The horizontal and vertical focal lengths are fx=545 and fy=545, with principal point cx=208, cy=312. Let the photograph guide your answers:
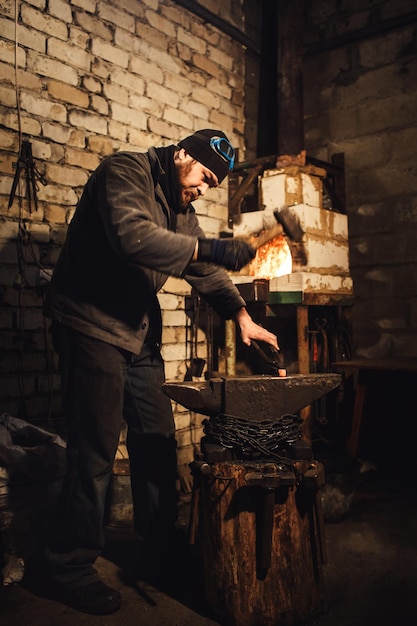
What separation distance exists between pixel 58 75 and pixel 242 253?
2.58m

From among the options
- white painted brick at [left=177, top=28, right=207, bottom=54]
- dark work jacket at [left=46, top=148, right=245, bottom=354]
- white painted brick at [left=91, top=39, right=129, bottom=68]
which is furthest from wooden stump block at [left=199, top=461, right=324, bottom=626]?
white painted brick at [left=177, top=28, right=207, bottom=54]

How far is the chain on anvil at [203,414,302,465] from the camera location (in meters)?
2.52

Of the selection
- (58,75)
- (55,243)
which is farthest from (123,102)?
(55,243)

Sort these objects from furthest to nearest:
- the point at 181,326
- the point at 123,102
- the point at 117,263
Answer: the point at 181,326, the point at 123,102, the point at 117,263

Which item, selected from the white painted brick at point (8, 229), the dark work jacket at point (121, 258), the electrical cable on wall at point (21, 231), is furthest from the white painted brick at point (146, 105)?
the dark work jacket at point (121, 258)

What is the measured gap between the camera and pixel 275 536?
243cm

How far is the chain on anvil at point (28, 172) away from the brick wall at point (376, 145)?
126 inches

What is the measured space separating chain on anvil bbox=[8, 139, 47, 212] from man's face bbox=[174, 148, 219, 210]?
1.49m

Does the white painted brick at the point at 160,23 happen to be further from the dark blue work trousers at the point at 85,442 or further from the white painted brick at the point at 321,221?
the dark blue work trousers at the point at 85,442

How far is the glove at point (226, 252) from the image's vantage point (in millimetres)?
2482

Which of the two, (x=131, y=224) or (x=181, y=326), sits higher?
(x=131, y=224)

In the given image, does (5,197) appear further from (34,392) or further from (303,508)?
(303,508)

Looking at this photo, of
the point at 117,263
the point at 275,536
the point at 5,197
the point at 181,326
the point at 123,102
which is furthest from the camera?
the point at 181,326

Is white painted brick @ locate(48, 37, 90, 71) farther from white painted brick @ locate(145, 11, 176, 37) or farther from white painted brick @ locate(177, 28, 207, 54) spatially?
white painted brick @ locate(177, 28, 207, 54)
